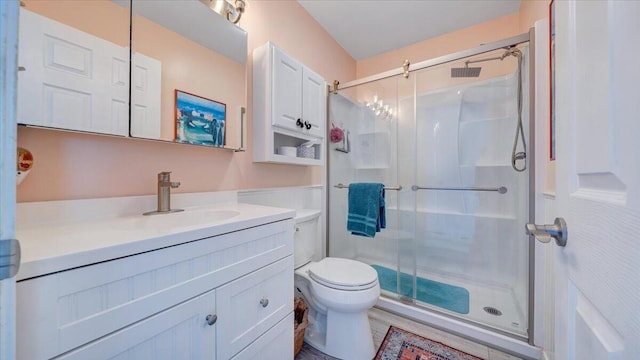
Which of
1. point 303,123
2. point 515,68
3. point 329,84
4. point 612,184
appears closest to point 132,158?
point 303,123

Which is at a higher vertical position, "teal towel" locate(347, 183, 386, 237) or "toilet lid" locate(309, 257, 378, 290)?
"teal towel" locate(347, 183, 386, 237)

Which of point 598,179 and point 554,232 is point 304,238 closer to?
point 554,232

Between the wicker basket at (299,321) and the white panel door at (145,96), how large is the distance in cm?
117

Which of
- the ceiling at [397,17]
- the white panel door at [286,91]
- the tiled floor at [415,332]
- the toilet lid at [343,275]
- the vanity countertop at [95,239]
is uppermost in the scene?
the ceiling at [397,17]

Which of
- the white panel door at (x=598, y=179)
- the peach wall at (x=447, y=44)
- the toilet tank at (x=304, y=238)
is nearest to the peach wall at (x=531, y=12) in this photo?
the peach wall at (x=447, y=44)

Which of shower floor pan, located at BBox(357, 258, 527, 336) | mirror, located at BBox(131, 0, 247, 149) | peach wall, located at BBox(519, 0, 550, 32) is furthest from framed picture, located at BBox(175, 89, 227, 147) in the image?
peach wall, located at BBox(519, 0, 550, 32)

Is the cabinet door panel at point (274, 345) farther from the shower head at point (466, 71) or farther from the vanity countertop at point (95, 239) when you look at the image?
the shower head at point (466, 71)

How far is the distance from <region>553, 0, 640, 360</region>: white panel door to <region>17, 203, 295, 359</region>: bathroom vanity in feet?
2.78

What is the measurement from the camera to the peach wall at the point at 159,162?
787 millimetres

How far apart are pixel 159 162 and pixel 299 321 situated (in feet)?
3.79

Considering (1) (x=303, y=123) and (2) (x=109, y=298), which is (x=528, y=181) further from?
(2) (x=109, y=298)

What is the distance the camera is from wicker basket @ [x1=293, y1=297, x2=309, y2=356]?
4.24ft

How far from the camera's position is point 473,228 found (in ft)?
6.47

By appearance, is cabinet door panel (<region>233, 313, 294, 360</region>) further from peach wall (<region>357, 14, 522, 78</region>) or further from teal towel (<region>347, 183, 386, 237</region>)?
peach wall (<region>357, 14, 522, 78</region>)
